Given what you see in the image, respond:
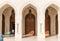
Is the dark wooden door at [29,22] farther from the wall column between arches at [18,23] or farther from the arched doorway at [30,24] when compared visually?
the wall column between arches at [18,23]

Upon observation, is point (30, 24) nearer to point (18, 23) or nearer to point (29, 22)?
point (29, 22)

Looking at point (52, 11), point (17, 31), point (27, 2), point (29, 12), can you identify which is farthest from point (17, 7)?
point (52, 11)

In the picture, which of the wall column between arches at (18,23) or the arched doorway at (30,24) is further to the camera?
the arched doorway at (30,24)

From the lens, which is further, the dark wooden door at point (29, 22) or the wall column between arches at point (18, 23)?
the dark wooden door at point (29, 22)

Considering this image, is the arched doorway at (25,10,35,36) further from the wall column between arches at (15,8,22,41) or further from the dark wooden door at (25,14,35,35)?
the wall column between arches at (15,8,22,41)

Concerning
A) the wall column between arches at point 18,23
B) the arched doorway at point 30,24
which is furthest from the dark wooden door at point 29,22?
the wall column between arches at point 18,23

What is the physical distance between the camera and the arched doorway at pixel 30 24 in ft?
58.4

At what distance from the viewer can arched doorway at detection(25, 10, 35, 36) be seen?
17.8 m

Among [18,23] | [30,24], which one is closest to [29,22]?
[30,24]

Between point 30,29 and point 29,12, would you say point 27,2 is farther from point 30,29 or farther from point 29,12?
point 30,29

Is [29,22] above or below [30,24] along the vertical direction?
above

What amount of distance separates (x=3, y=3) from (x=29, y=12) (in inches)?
169

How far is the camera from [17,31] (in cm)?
1402

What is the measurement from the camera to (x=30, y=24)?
18.0 m
